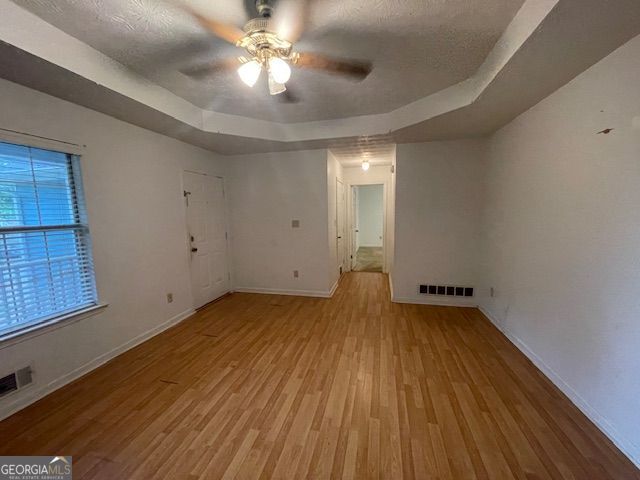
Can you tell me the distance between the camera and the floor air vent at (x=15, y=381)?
5.85ft

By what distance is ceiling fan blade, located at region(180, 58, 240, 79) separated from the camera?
1604 mm

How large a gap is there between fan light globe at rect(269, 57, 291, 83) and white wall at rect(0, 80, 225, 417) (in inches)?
72.7

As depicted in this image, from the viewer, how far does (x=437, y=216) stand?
361 cm

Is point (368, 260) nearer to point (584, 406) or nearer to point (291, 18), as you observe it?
point (584, 406)

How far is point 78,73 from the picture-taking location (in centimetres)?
172

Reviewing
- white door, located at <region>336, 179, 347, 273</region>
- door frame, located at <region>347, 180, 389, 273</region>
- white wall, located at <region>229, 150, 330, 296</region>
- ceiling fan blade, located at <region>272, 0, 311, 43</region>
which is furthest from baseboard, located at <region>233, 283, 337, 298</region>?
ceiling fan blade, located at <region>272, 0, 311, 43</region>

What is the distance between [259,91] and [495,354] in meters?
3.35

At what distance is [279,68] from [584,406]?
298 cm

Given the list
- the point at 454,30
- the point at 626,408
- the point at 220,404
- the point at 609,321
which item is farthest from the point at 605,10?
the point at 220,404

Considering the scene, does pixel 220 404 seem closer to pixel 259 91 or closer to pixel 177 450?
pixel 177 450

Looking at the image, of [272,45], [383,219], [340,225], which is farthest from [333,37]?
[383,219]

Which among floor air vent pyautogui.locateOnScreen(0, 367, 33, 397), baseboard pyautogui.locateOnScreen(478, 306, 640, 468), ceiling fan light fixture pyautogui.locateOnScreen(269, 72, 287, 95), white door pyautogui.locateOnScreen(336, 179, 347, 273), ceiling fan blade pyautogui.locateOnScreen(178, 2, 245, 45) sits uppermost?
ceiling fan blade pyautogui.locateOnScreen(178, 2, 245, 45)

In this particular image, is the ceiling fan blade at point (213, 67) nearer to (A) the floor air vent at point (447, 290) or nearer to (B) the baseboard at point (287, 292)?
(B) the baseboard at point (287, 292)

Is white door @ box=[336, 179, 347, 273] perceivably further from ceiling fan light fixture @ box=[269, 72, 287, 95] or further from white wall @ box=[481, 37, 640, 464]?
ceiling fan light fixture @ box=[269, 72, 287, 95]
